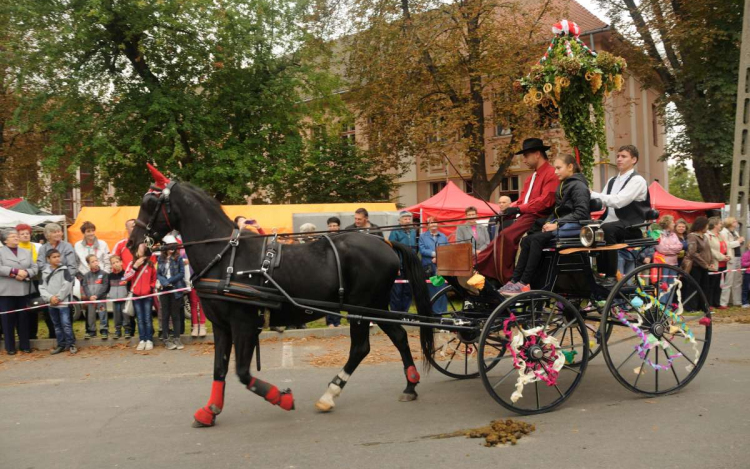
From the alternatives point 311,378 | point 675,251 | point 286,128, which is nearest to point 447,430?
point 311,378

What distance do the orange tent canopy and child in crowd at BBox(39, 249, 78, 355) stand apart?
487 centimetres

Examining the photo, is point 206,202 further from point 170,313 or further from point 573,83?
point 573,83

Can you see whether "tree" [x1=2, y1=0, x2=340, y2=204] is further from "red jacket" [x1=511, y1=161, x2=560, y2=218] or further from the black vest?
the black vest

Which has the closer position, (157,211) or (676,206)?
(157,211)

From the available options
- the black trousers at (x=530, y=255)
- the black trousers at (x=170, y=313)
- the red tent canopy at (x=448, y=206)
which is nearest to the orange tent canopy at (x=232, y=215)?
the red tent canopy at (x=448, y=206)

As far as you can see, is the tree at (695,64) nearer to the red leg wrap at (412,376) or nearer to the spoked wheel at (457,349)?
the spoked wheel at (457,349)

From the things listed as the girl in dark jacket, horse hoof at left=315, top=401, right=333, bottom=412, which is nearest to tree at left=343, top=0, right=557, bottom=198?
the girl in dark jacket

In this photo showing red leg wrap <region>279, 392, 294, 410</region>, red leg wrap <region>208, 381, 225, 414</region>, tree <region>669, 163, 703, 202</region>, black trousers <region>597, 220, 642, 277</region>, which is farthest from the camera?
tree <region>669, 163, 703, 202</region>

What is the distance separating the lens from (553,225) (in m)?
5.57

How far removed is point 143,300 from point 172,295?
448mm

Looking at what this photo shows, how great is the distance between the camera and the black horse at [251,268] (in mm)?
5363

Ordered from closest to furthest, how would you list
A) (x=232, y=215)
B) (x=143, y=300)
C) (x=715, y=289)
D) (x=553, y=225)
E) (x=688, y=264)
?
1. (x=553, y=225)
2. (x=143, y=300)
3. (x=688, y=264)
4. (x=715, y=289)
5. (x=232, y=215)

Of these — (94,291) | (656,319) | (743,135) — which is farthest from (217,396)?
(743,135)

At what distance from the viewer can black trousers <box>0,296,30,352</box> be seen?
9.24 m
